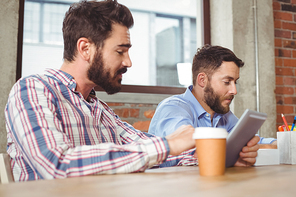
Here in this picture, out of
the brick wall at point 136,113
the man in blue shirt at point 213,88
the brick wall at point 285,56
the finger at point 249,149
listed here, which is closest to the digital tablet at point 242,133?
the finger at point 249,149

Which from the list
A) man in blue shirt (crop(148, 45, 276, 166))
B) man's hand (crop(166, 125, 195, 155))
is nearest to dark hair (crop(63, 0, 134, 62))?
man's hand (crop(166, 125, 195, 155))

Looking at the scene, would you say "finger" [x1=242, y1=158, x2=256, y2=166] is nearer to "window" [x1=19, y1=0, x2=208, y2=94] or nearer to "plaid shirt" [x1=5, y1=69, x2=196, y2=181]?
"plaid shirt" [x1=5, y1=69, x2=196, y2=181]

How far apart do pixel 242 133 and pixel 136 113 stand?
5.44 ft

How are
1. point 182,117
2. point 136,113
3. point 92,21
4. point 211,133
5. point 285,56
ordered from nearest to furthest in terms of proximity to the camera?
point 211,133 < point 92,21 < point 182,117 < point 136,113 < point 285,56

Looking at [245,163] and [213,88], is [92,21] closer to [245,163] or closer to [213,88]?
[245,163]

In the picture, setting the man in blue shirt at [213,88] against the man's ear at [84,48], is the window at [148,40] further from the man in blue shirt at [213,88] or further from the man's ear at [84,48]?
the man's ear at [84,48]

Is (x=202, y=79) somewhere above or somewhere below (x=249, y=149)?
above

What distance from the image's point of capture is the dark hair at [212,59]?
2.09 meters

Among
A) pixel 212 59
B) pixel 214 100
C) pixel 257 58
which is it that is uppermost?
pixel 257 58

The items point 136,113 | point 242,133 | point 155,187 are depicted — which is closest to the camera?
point 155,187

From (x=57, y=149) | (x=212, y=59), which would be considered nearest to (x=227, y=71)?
(x=212, y=59)

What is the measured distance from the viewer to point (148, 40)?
2.84 m

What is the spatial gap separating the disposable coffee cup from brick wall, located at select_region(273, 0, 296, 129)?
2.41 m

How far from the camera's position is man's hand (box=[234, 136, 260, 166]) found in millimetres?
1148
